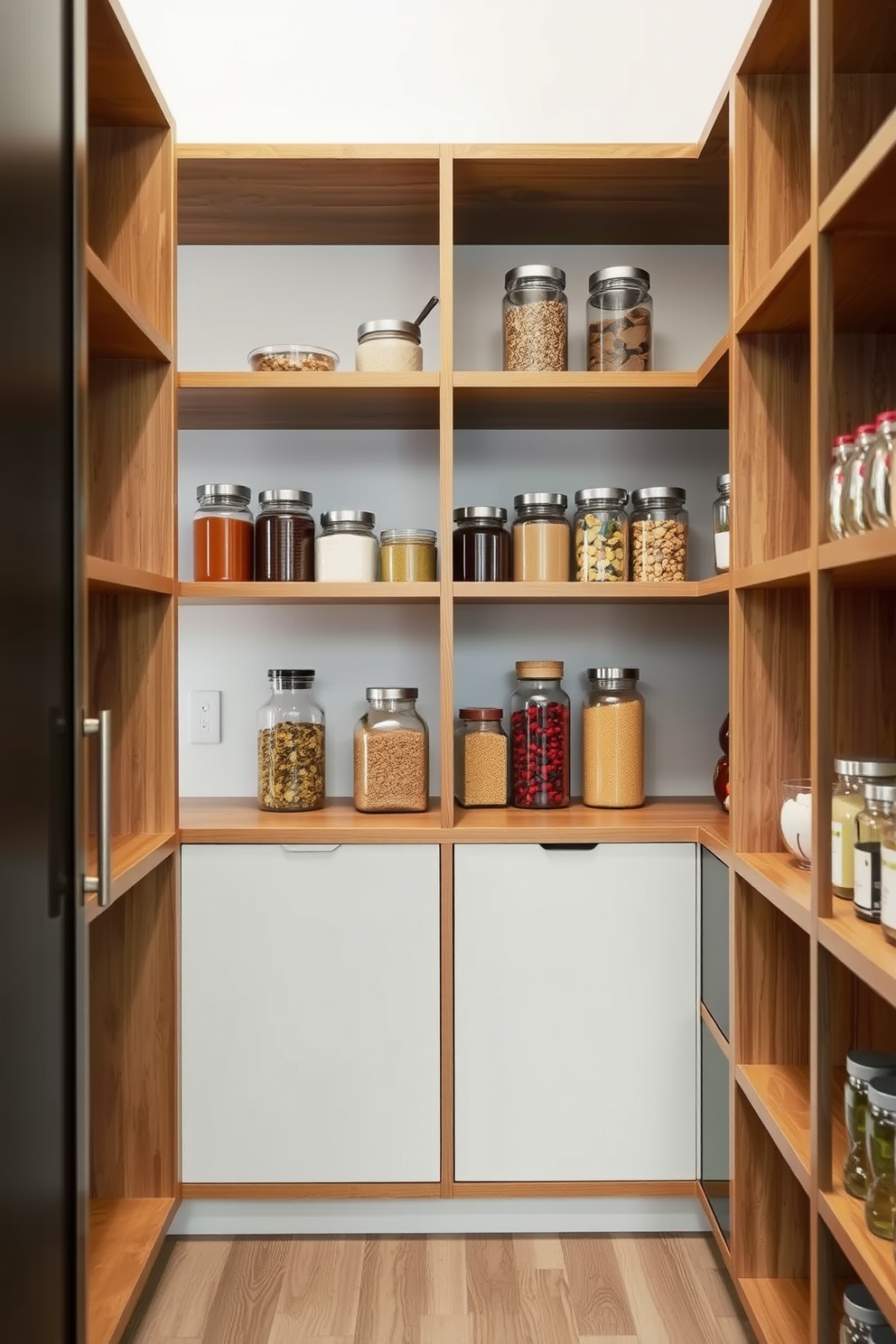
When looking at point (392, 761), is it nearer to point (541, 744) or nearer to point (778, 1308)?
point (541, 744)

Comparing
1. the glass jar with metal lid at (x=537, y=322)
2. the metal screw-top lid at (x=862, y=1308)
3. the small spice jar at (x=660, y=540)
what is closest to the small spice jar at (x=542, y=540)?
the small spice jar at (x=660, y=540)

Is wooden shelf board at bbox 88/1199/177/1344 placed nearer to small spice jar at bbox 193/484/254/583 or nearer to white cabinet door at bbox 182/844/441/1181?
white cabinet door at bbox 182/844/441/1181

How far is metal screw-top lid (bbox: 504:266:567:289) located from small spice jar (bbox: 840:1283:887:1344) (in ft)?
5.64

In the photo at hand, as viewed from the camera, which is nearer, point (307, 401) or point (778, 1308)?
point (778, 1308)

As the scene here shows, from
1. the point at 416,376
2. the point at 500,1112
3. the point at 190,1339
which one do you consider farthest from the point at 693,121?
the point at 190,1339

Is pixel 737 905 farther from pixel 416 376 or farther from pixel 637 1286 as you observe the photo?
pixel 416 376

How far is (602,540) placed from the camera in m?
2.07

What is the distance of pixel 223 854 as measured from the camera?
198 cm

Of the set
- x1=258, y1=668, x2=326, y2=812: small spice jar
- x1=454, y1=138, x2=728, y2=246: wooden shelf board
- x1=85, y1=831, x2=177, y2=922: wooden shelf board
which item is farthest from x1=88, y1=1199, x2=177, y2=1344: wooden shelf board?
x1=454, y1=138, x2=728, y2=246: wooden shelf board

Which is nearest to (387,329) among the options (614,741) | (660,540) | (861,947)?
(660,540)

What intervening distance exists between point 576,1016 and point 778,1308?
1.82 ft

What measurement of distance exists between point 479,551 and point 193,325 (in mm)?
863

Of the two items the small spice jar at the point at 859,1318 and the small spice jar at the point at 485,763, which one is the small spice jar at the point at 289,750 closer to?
the small spice jar at the point at 485,763

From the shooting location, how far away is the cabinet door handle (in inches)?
49.3
